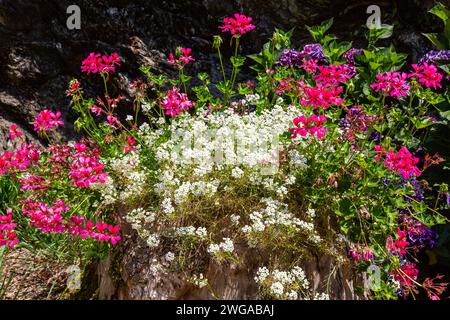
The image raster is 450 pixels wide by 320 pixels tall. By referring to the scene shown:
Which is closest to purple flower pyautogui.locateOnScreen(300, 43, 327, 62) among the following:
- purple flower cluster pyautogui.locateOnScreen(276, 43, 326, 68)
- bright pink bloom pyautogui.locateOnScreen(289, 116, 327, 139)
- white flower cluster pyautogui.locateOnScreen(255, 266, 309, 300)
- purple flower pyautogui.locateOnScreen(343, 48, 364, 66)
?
purple flower cluster pyautogui.locateOnScreen(276, 43, 326, 68)

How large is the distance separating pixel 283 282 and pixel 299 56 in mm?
1894

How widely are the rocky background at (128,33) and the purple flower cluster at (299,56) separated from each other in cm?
60

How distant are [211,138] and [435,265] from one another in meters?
1.82

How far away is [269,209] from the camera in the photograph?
8.32 ft

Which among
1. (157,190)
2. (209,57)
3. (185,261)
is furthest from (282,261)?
(209,57)

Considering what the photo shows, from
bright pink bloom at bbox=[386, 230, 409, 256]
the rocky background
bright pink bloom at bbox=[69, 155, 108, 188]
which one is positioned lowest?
bright pink bloom at bbox=[386, 230, 409, 256]

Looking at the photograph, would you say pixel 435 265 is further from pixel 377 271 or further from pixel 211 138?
pixel 211 138

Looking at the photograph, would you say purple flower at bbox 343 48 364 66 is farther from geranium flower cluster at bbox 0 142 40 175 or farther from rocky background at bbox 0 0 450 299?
geranium flower cluster at bbox 0 142 40 175

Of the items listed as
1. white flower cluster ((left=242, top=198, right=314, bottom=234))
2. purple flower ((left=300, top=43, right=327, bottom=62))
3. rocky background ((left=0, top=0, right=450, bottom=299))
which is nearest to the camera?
white flower cluster ((left=242, top=198, right=314, bottom=234))

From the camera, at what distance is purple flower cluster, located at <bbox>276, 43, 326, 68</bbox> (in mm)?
3639

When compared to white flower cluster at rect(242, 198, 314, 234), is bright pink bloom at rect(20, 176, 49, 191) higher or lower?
higher

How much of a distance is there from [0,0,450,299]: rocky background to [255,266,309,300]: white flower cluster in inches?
87.7

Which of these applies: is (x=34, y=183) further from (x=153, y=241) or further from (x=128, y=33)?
(x=128, y=33)

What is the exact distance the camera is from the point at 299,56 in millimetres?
3684
